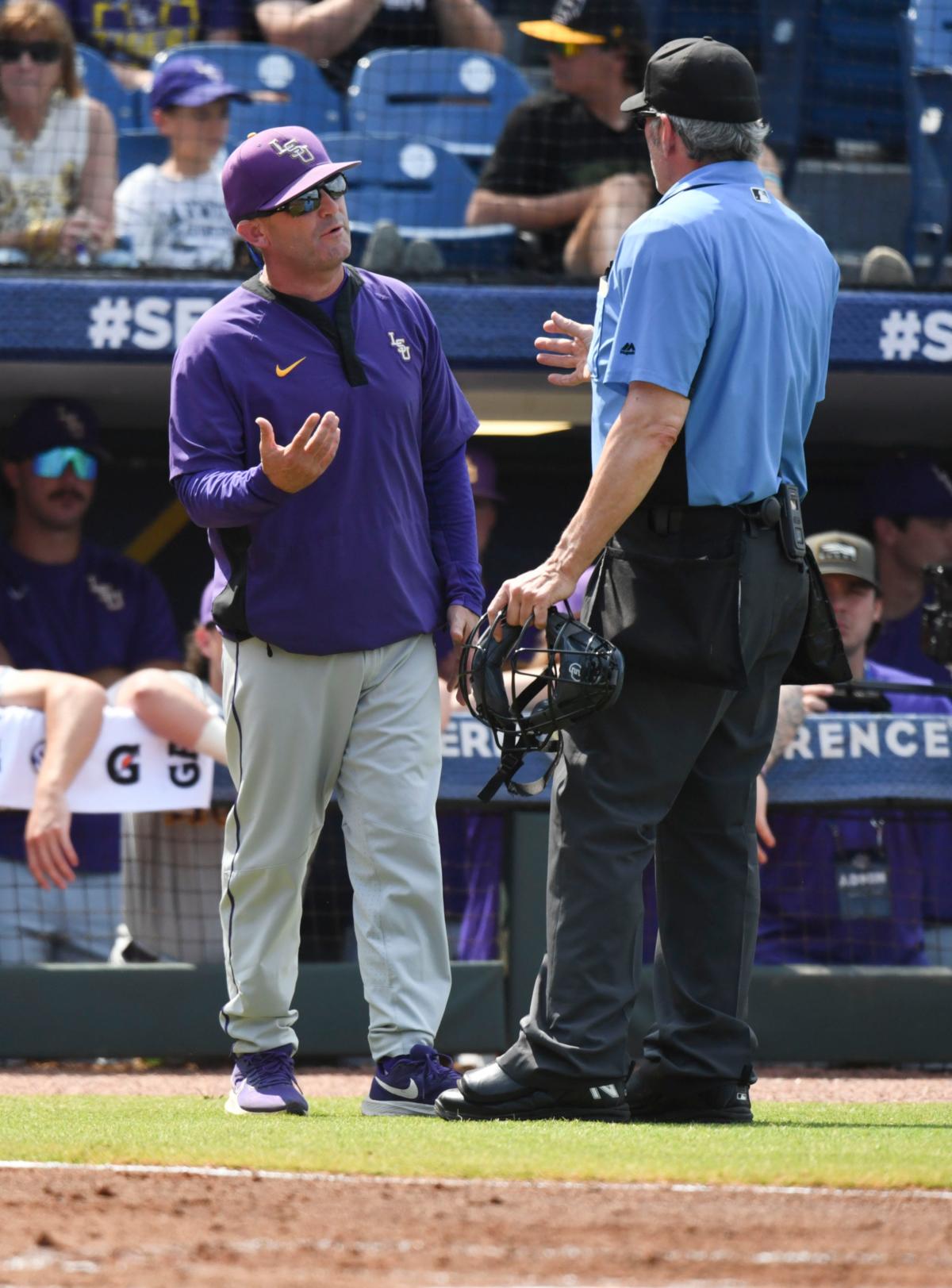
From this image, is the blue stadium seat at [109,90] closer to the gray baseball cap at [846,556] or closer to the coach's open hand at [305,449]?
the gray baseball cap at [846,556]

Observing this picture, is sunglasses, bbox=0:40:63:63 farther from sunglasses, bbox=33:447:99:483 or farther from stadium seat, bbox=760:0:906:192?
stadium seat, bbox=760:0:906:192

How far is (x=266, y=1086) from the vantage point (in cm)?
375

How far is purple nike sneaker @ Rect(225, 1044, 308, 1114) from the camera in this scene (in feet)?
12.2

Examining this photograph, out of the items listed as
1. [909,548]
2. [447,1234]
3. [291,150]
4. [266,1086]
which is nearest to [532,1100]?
[266,1086]

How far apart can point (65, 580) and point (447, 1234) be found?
4.62m

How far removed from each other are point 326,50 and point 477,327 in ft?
8.44

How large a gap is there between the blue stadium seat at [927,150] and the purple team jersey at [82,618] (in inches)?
125

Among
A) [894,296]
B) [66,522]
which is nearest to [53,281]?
[66,522]

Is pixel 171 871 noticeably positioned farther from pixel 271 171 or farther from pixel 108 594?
pixel 271 171

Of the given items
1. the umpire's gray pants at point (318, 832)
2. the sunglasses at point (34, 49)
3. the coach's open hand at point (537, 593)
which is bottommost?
the umpire's gray pants at point (318, 832)

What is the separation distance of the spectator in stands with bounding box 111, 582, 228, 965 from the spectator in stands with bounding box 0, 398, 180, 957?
87 cm

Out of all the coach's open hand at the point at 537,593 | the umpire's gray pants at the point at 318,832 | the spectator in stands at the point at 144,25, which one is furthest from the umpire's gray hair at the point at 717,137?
the spectator in stands at the point at 144,25

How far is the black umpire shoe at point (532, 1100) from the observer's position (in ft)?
11.3

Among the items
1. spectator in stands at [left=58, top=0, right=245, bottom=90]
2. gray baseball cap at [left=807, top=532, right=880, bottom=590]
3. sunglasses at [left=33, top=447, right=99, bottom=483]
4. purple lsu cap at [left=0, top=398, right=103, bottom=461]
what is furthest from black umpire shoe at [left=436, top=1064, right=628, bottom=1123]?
spectator in stands at [left=58, top=0, right=245, bottom=90]
